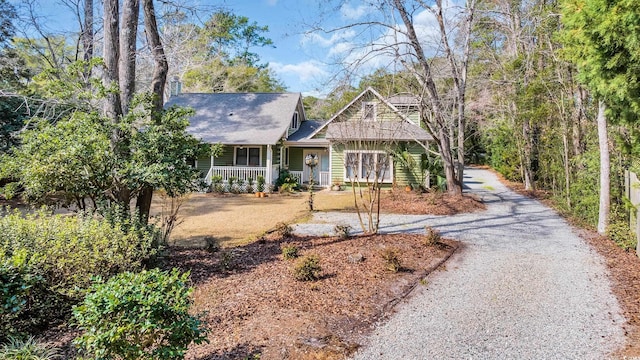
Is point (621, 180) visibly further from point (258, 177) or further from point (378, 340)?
point (258, 177)

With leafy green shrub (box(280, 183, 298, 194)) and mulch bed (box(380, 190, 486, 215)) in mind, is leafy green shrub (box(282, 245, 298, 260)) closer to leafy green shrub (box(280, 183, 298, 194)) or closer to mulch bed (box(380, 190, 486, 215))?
mulch bed (box(380, 190, 486, 215))

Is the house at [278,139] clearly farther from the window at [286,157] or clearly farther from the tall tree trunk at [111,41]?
the tall tree trunk at [111,41]

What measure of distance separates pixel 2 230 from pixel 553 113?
15.4m

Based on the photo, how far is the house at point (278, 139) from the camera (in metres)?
18.5

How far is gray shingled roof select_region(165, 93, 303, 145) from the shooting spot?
1933cm

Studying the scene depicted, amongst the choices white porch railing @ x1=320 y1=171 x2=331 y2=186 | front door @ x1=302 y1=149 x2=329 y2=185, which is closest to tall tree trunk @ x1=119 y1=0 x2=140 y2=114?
white porch railing @ x1=320 y1=171 x2=331 y2=186

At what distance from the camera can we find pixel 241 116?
69.8 ft

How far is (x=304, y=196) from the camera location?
17438mm

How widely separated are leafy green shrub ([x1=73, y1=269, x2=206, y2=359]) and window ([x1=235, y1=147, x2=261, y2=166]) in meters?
17.6

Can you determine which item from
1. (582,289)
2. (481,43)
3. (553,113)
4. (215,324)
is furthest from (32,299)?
(481,43)

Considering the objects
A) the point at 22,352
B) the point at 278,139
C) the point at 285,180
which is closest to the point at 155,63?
the point at 22,352

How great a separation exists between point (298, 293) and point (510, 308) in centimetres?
288

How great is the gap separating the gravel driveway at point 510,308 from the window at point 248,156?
13512 millimetres

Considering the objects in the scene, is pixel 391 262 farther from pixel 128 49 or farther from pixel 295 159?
pixel 295 159
